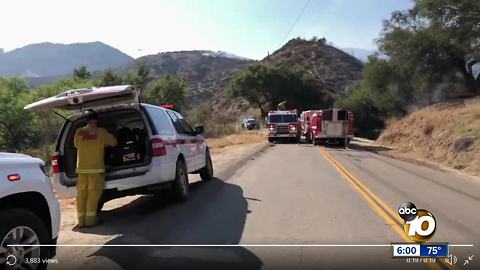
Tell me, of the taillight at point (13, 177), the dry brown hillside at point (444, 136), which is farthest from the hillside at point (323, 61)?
the taillight at point (13, 177)

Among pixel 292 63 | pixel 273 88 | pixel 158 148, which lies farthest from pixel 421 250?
pixel 292 63

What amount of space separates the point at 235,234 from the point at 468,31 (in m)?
41.3

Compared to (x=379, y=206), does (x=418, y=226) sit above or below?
above

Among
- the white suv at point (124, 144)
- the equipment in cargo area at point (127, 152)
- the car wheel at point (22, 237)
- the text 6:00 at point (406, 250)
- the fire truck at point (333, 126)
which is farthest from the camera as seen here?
the fire truck at point (333, 126)

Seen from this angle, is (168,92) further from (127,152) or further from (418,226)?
(418,226)

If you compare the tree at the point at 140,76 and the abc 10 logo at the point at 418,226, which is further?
the tree at the point at 140,76

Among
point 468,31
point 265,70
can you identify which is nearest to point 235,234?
point 468,31

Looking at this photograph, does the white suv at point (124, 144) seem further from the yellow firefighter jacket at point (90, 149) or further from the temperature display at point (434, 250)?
the temperature display at point (434, 250)

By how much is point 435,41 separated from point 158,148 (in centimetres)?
4224

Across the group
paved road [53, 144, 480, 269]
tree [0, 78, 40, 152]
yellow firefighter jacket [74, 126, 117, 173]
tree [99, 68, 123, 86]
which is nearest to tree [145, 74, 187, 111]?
tree [99, 68, 123, 86]

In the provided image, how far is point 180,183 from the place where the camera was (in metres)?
11.4

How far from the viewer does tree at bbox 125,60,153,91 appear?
7478 centimetres

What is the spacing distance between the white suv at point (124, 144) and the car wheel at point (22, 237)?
3.77 metres

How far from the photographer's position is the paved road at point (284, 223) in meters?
6.91
